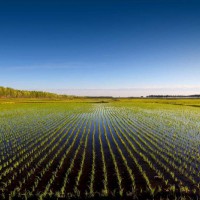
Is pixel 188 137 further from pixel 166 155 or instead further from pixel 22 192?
pixel 22 192

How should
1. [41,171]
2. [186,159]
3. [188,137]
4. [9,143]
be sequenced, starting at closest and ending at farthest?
[41,171] < [186,159] < [9,143] < [188,137]

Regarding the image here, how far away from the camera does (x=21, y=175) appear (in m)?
6.89

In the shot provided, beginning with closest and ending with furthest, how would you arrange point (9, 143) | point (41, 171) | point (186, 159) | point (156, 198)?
point (156, 198)
point (41, 171)
point (186, 159)
point (9, 143)

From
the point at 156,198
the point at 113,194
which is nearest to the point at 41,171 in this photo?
the point at 113,194

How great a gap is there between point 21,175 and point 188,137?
42.2 feet

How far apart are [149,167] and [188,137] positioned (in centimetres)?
793

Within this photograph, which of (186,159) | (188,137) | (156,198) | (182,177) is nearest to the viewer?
(156,198)

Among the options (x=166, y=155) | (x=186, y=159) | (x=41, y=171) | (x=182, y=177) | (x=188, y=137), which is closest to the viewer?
(x=182, y=177)

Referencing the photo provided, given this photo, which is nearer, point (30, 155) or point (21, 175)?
point (21, 175)

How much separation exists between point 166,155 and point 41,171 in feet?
22.5

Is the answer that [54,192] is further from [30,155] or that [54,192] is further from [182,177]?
[182,177]

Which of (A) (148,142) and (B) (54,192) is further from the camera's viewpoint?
(A) (148,142)

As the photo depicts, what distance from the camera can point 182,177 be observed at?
22.0ft

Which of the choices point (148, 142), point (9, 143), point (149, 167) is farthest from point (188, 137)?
point (9, 143)
